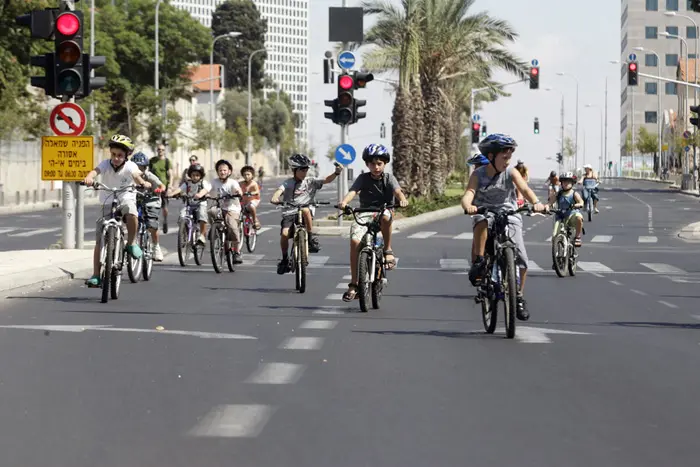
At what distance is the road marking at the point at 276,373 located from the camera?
32.8ft

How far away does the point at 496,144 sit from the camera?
1341 cm

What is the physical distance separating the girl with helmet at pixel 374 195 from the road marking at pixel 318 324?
150 centimetres

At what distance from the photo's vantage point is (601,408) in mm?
8875

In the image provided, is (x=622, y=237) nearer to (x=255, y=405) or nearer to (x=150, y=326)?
(x=150, y=326)

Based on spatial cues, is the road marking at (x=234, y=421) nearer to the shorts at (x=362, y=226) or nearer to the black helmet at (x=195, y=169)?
the shorts at (x=362, y=226)

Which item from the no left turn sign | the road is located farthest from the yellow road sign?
the road

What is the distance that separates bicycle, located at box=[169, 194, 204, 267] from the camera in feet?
75.6

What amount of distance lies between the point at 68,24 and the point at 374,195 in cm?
729

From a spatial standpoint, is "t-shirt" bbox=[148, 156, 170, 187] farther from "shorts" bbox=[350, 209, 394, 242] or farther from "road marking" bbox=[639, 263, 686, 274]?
"shorts" bbox=[350, 209, 394, 242]

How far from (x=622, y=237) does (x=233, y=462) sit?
30723 millimetres

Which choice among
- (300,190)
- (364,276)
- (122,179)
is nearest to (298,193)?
(300,190)

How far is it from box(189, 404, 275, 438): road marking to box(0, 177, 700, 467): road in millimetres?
15

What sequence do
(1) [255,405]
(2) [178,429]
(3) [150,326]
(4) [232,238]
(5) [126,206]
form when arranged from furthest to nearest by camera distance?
(4) [232,238]
(5) [126,206]
(3) [150,326]
(1) [255,405]
(2) [178,429]

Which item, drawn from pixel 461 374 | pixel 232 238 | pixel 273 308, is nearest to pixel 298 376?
pixel 461 374
